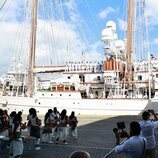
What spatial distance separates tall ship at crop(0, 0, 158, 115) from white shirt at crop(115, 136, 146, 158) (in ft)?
110

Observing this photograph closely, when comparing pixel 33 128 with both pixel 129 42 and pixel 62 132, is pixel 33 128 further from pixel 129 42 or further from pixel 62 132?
pixel 129 42

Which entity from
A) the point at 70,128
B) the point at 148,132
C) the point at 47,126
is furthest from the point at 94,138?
the point at 148,132

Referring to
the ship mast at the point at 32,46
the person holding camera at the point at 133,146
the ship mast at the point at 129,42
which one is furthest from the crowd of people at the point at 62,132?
the ship mast at the point at 129,42

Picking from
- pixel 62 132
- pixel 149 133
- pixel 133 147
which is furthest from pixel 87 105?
pixel 133 147

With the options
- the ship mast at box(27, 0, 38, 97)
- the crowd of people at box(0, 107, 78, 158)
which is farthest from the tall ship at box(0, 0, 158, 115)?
the crowd of people at box(0, 107, 78, 158)

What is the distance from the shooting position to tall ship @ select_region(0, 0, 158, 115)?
41.2 m

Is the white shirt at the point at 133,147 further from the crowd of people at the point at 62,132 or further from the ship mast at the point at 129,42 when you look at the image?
the ship mast at the point at 129,42

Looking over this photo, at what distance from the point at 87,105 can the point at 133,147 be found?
119ft

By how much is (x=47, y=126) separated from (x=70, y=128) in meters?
2.93

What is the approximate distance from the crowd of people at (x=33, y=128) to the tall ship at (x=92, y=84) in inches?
930

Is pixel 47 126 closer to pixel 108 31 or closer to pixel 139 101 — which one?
pixel 139 101

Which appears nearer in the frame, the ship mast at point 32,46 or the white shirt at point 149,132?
the white shirt at point 149,132

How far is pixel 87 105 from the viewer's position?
42188 millimetres

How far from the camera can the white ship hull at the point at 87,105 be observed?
1603 inches
